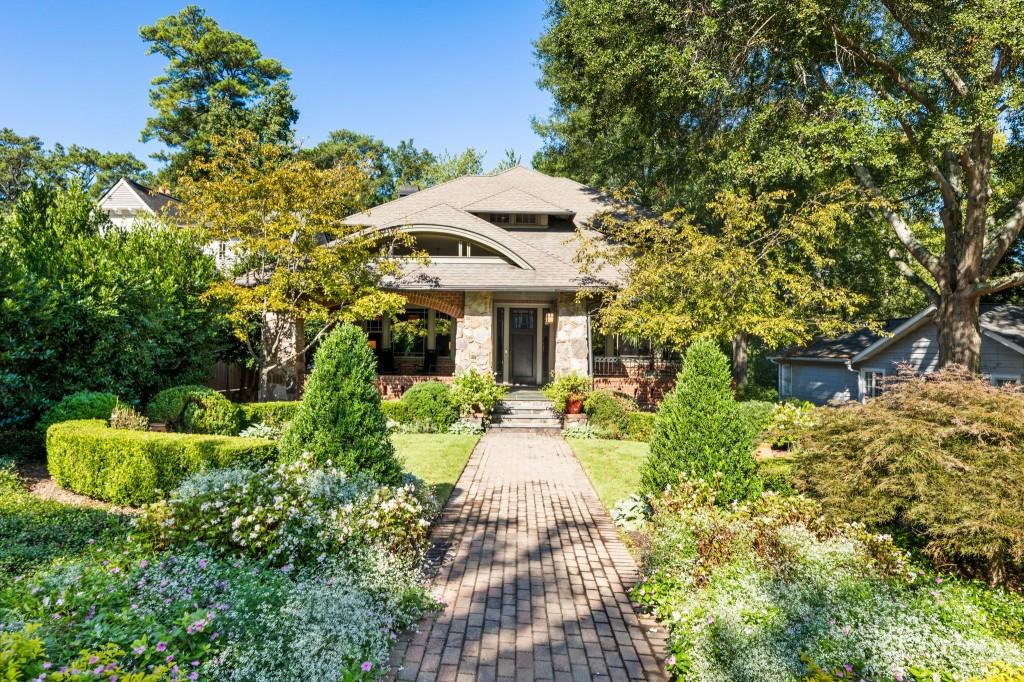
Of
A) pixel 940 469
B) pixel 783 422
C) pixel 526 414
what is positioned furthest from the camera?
pixel 526 414

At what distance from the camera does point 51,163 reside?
47.6 meters

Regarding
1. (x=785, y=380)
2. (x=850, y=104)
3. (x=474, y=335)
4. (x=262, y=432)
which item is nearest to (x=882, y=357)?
(x=785, y=380)

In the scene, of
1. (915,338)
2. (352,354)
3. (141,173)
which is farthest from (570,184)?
(141,173)

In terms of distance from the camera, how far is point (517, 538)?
21.2 feet

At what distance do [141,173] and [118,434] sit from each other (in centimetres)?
4631

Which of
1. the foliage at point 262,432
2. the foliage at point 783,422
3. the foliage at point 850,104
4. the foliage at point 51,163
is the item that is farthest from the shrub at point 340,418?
the foliage at point 51,163

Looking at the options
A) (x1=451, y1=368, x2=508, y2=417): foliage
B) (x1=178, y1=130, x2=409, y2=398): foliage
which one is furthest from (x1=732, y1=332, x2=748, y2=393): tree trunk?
(x1=178, y1=130, x2=409, y2=398): foliage

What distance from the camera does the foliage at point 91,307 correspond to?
8477 millimetres

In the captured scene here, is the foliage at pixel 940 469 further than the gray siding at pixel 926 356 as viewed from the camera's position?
No

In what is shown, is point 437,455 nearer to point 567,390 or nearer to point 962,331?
point 567,390

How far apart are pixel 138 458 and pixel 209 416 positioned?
3751 millimetres

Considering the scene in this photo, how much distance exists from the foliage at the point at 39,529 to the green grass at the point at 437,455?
12.2 ft

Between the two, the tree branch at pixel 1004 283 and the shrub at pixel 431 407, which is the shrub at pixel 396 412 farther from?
the tree branch at pixel 1004 283

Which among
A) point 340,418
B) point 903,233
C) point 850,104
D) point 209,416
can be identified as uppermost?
point 850,104
